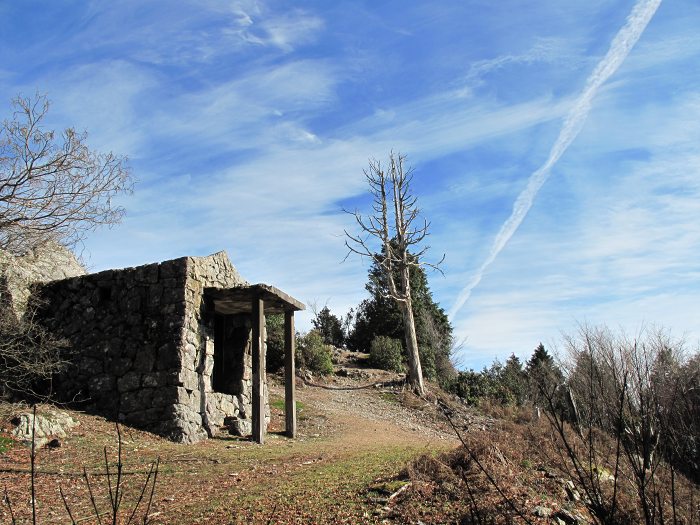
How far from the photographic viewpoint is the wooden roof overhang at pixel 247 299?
12773 mm

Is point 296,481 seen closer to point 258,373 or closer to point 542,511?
point 542,511

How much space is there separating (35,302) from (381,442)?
8640mm

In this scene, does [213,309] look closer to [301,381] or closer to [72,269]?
[72,269]

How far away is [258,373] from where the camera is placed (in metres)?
12.7

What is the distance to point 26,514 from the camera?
6.23m

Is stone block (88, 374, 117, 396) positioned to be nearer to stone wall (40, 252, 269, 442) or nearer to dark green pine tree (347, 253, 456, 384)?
stone wall (40, 252, 269, 442)

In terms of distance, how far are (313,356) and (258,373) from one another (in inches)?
441

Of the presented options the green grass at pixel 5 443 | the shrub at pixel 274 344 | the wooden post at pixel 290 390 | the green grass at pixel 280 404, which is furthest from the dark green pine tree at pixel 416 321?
the green grass at pixel 5 443

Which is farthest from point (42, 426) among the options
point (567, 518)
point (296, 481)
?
point (567, 518)

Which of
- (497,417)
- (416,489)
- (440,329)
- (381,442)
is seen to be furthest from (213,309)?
(440,329)

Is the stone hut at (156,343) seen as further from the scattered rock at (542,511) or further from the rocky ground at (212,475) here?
the scattered rock at (542,511)

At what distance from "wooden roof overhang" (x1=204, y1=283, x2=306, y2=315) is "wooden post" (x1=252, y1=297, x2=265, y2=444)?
255 mm

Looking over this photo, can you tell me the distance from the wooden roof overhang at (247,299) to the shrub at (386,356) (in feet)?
43.5

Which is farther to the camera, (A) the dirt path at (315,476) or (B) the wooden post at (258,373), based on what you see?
(B) the wooden post at (258,373)
